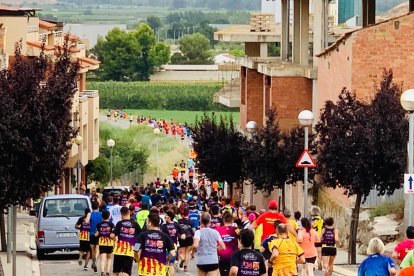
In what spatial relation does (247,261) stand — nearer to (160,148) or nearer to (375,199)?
(375,199)

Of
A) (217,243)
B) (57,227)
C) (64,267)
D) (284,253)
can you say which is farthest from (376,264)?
(57,227)

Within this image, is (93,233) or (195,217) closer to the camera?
(93,233)

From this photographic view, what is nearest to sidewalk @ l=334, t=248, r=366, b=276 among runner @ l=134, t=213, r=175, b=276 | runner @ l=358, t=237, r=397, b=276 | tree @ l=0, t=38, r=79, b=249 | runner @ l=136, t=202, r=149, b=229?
runner @ l=136, t=202, r=149, b=229

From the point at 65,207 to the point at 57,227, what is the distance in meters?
0.77

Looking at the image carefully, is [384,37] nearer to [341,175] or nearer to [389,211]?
[389,211]

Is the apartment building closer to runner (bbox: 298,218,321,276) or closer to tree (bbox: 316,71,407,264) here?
tree (bbox: 316,71,407,264)

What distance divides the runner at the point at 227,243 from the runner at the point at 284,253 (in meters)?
2.38

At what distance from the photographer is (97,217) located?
3167cm

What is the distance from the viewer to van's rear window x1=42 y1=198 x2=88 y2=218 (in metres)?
35.7

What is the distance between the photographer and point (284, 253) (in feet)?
71.5

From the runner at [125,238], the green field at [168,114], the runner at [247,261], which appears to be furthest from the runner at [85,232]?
the green field at [168,114]

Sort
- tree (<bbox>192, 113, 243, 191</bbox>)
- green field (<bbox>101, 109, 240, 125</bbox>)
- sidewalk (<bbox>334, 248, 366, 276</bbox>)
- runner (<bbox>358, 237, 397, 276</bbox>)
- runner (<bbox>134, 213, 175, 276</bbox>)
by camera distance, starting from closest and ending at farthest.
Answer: runner (<bbox>358, 237, 397, 276</bbox>)
runner (<bbox>134, 213, 175, 276</bbox>)
sidewalk (<bbox>334, 248, 366, 276</bbox>)
tree (<bbox>192, 113, 243, 191</bbox>)
green field (<bbox>101, 109, 240, 125</bbox>)

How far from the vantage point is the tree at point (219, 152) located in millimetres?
56531

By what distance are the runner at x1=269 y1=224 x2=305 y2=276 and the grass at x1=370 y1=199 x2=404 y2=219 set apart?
17.0m
